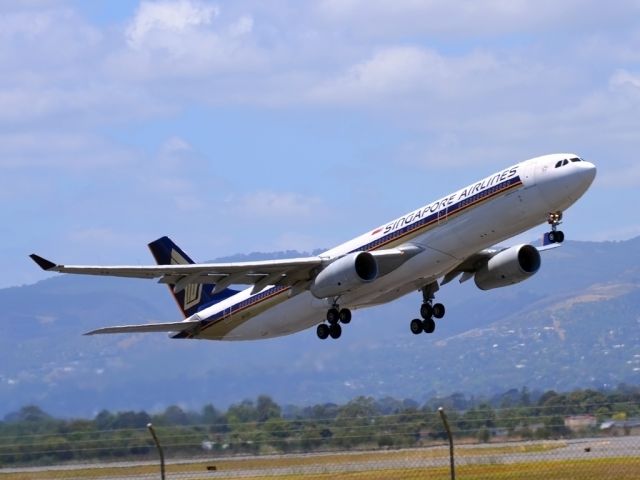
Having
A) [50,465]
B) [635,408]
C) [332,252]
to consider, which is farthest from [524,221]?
[50,465]

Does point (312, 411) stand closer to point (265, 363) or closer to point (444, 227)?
point (444, 227)

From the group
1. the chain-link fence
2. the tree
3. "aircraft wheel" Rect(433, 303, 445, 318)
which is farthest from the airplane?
the chain-link fence

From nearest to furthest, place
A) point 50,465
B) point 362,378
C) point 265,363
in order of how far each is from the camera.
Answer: point 50,465
point 265,363
point 362,378

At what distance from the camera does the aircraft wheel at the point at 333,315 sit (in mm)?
46781

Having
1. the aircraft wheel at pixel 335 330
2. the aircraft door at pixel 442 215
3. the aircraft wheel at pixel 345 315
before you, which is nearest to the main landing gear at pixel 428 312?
the aircraft wheel at pixel 335 330

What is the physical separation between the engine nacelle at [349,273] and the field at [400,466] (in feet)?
24.1

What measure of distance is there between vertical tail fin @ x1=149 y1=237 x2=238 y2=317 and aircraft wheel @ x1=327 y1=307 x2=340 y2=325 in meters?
7.17

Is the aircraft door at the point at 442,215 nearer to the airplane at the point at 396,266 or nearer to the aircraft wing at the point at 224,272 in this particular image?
the airplane at the point at 396,266

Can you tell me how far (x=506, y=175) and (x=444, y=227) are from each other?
2512 millimetres

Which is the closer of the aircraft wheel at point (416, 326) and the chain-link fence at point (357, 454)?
the chain-link fence at point (357, 454)

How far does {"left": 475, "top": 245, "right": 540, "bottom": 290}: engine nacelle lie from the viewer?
156 feet

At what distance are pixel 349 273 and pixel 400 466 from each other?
10912 mm

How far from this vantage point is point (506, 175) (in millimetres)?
42688

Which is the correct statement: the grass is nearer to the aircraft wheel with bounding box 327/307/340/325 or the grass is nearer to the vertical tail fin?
the aircraft wheel with bounding box 327/307/340/325
